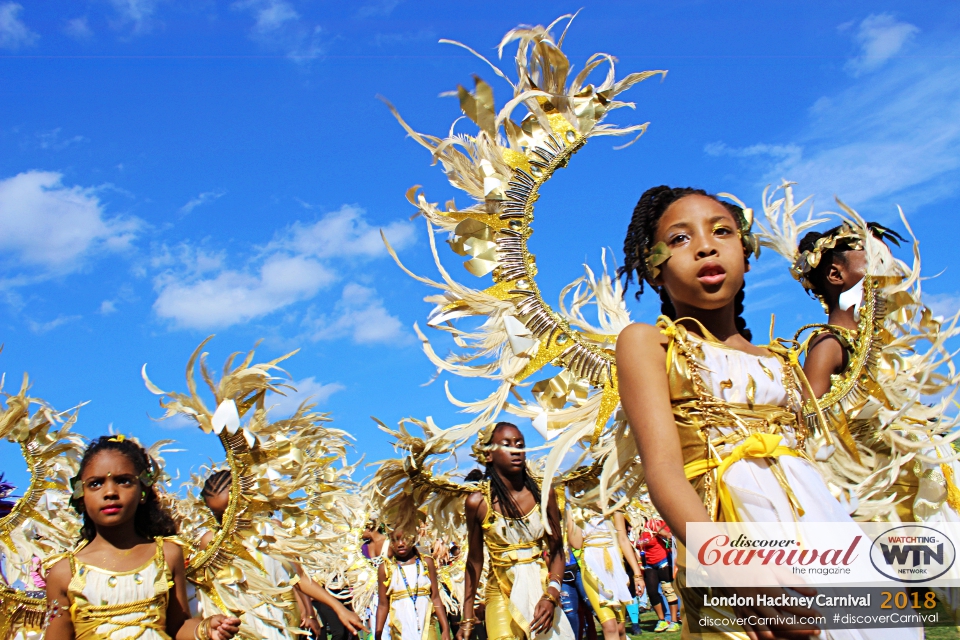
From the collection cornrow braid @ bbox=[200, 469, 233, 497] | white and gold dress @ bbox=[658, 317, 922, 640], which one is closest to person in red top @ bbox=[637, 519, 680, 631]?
cornrow braid @ bbox=[200, 469, 233, 497]

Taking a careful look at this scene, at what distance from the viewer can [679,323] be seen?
107 inches

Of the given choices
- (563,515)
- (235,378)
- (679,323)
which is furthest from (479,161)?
(563,515)

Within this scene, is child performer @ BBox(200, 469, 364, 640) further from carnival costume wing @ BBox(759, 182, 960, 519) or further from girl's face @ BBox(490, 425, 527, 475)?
carnival costume wing @ BBox(759, 182, 960, 519)

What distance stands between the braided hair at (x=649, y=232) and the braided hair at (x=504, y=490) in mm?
4211

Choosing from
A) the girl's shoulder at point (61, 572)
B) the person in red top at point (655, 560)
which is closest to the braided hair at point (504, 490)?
the girl's shoulder at point (61, 572)

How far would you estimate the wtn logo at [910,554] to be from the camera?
3.52 meters

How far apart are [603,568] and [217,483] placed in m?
5.82

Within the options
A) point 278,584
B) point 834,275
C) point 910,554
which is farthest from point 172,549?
point 834,275

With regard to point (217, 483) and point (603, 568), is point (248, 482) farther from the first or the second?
point (603, 568)

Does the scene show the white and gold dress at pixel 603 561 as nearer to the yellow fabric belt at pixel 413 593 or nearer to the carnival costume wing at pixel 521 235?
the yellow fabric belt at pixel 413 593

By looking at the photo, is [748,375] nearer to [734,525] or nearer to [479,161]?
[734,525]

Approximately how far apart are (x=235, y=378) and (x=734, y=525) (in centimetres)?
349

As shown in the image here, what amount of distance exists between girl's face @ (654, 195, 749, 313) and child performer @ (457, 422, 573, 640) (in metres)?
3.96

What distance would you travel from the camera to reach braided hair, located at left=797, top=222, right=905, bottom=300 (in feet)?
16.1
